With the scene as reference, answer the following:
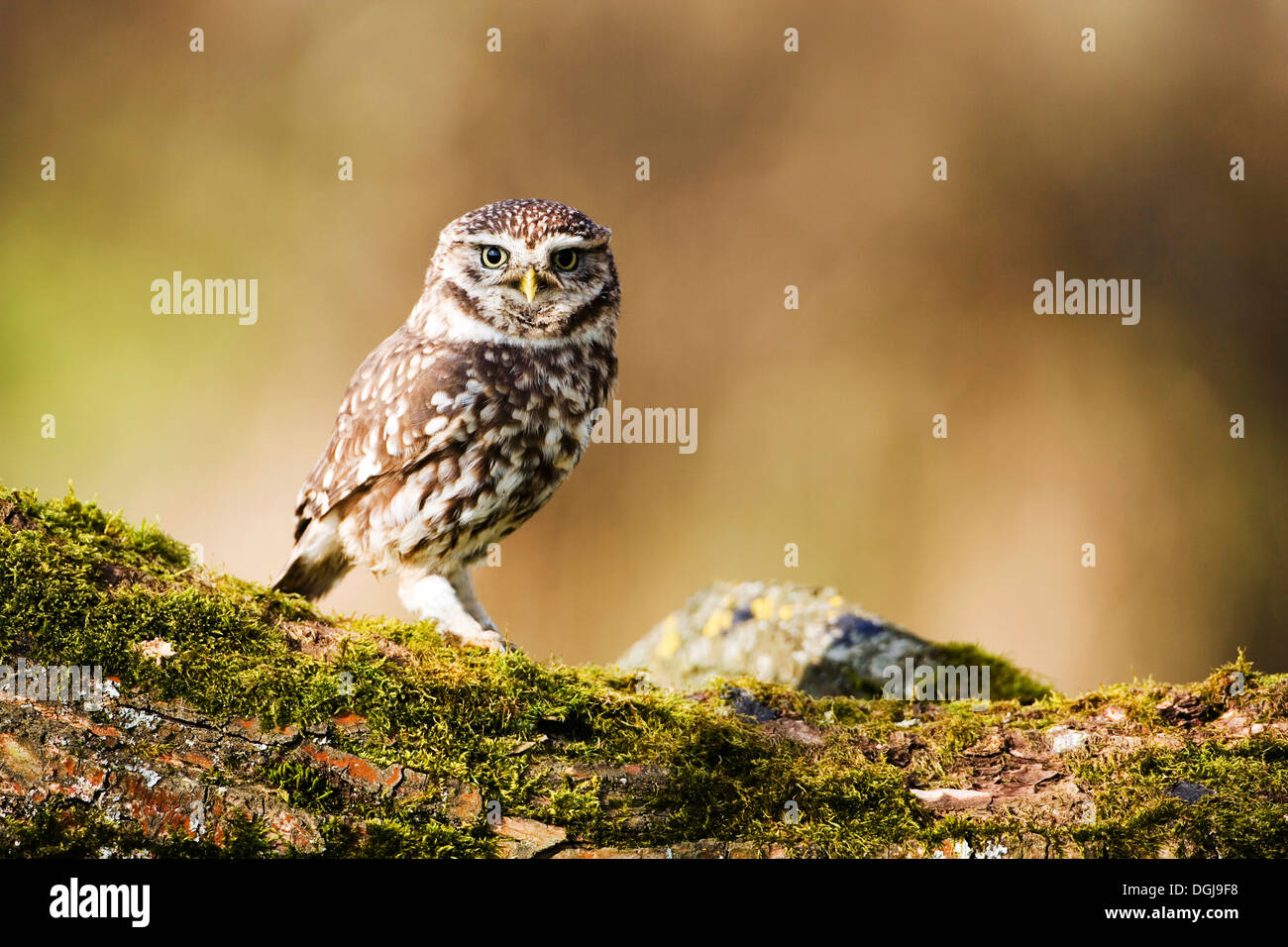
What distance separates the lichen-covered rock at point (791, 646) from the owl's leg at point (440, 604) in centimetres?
80

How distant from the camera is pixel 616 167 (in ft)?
24.9

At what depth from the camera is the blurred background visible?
6781 mm

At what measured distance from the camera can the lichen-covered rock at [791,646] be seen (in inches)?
161

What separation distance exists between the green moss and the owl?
925 mm
